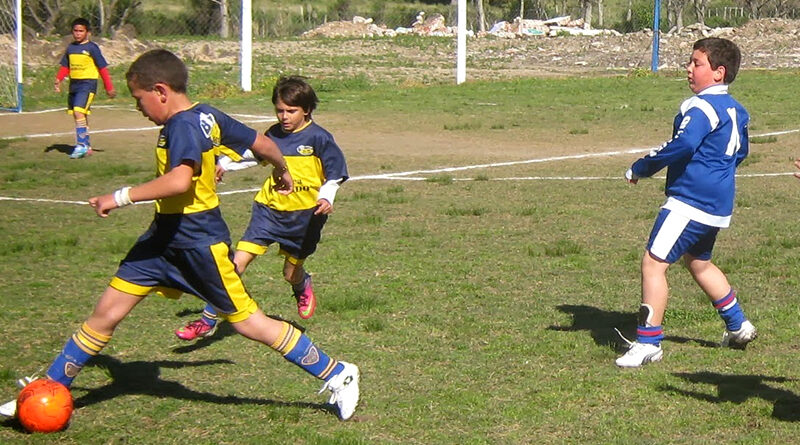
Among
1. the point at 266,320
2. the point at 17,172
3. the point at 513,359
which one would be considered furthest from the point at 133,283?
the point at 17,172

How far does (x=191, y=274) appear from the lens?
17.7 feet

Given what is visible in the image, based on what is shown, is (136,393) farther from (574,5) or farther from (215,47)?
(574,5)

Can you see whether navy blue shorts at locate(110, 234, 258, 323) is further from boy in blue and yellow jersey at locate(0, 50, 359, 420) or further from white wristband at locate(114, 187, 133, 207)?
white wristband at locate(114, 187, 133, 207)

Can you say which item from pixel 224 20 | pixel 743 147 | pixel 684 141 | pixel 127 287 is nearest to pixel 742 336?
pixel 743 147

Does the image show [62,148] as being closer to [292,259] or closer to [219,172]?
[292,259]

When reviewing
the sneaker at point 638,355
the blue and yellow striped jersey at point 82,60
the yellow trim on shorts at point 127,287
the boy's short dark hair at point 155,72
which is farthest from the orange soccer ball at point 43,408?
the blue and yellow striped jersey at point 82,60

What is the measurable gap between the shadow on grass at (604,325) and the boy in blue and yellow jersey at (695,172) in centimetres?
39

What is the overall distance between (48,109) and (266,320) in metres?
17.7

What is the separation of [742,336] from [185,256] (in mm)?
3222

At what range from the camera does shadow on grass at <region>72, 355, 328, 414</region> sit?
19.1 feet

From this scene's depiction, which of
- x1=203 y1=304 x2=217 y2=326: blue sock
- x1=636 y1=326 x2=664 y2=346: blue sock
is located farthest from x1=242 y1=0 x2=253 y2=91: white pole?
x1=636 y1=326 x2=664 y2=346: blue sock

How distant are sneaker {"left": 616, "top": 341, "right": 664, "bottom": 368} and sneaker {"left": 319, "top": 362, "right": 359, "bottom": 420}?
5.38 ft

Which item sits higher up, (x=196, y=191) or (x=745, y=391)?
(x=196, y=191)

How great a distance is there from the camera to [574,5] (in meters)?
60.7
